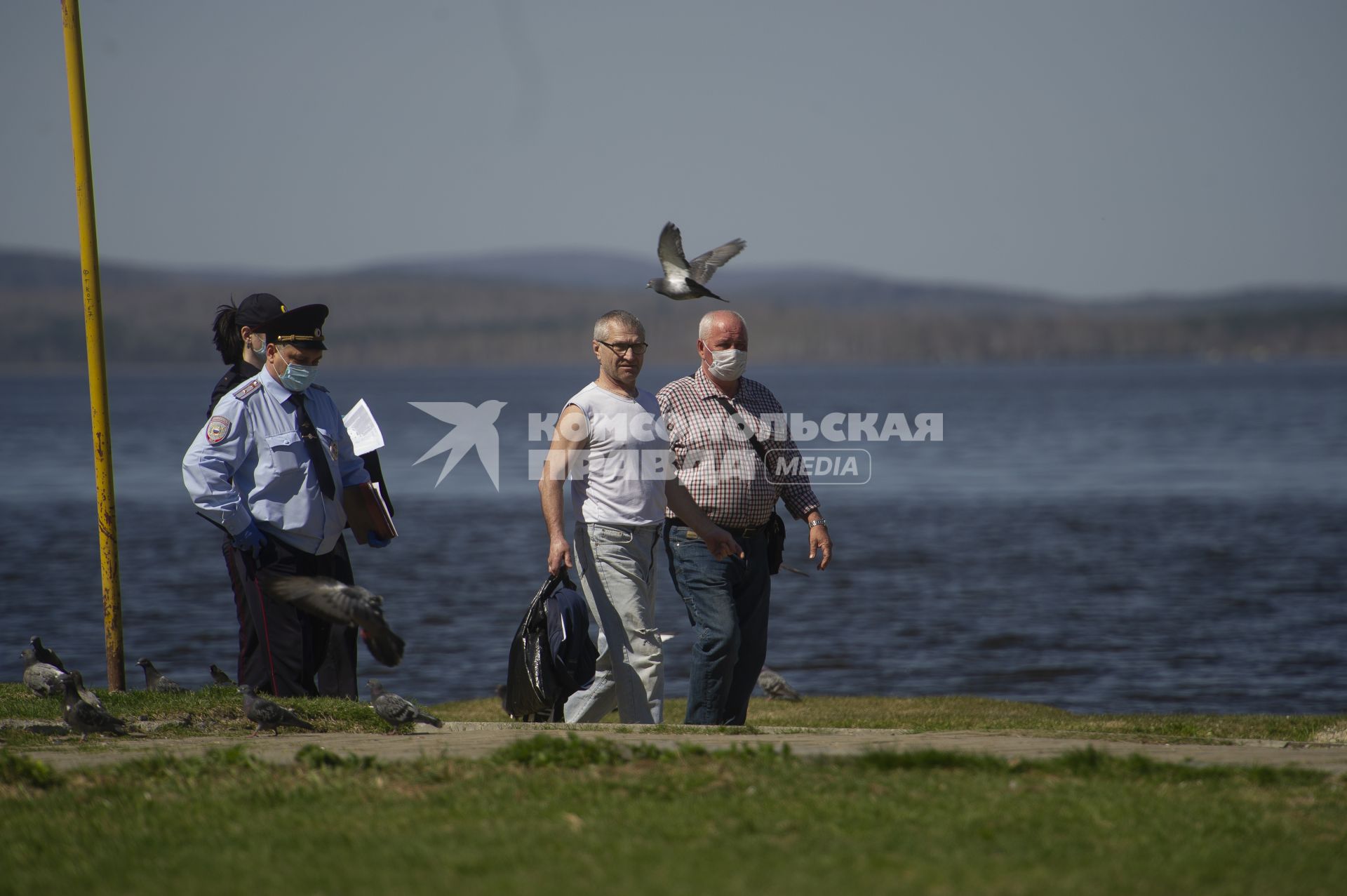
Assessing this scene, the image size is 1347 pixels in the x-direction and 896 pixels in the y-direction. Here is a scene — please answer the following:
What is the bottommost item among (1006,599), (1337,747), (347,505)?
(1006,599)

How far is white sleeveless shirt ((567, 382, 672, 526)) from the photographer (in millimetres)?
7781

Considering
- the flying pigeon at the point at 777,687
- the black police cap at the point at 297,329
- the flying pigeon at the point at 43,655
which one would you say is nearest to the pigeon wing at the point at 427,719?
the black police cap at the point at 297,329

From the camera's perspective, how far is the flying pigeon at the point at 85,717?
21.6ft

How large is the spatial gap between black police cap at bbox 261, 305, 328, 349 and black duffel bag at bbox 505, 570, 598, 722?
1873 mm

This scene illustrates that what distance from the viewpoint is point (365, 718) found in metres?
7.30

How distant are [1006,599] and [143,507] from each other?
25.6 meters

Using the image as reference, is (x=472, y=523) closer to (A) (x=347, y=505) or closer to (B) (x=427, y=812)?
(A) (x=347, y=505)

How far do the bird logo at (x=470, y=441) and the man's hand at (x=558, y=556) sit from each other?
3720 cm

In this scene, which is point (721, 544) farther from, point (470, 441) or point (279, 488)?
point (470, 441)

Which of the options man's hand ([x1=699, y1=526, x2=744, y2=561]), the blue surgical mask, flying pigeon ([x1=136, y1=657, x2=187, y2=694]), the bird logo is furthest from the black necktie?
the bird logo

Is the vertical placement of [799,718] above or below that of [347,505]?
below

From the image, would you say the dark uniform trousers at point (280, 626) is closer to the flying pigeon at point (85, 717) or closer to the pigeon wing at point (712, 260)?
the flying pigeon at point (85, 717)

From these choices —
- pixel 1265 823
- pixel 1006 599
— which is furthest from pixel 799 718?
pixel 1006 599

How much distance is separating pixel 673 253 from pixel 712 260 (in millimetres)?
407
